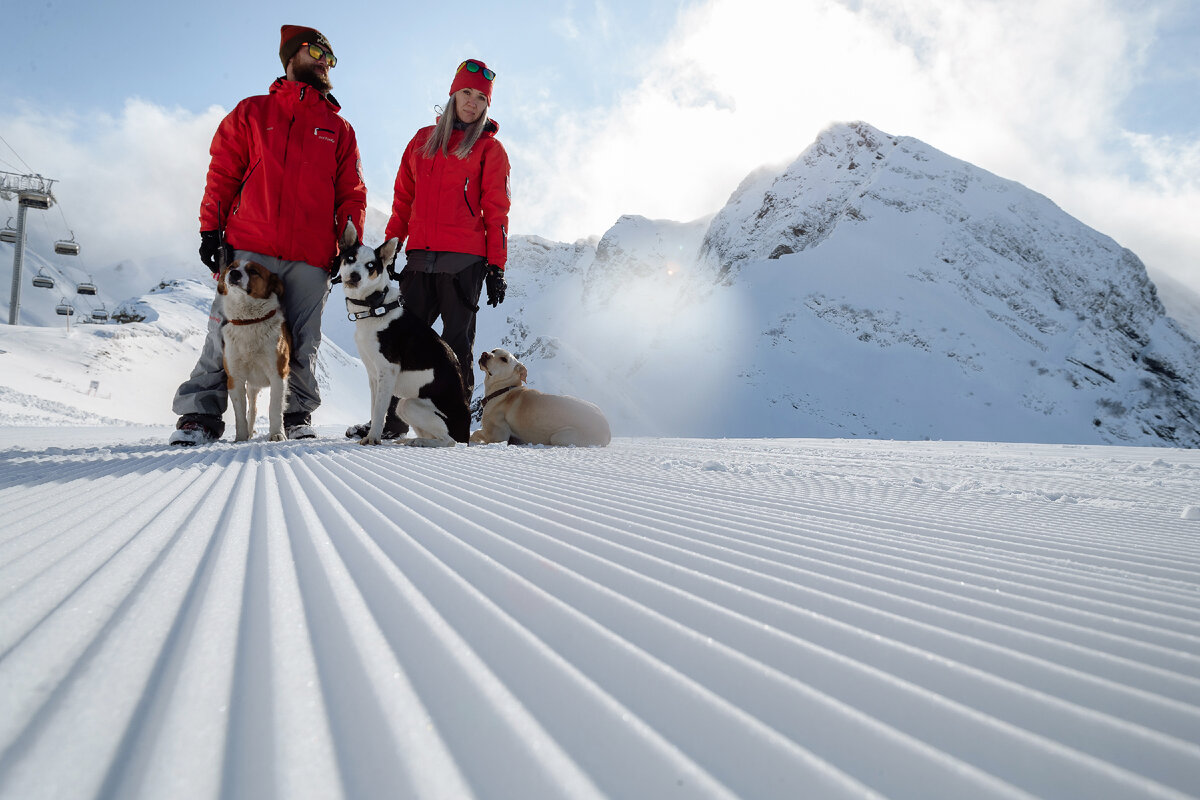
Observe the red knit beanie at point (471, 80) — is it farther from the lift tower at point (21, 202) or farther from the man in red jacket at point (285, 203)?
the lift tower at point (21, 202)

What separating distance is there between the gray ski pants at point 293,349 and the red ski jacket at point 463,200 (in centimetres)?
82

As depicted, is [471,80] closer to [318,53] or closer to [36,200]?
[318,53]

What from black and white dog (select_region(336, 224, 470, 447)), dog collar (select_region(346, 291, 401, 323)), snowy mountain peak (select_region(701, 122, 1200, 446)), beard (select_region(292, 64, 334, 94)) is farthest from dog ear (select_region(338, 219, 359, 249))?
snowy mountain peak (select_region(701, 122, 1200, 446))

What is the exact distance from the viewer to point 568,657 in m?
0.55

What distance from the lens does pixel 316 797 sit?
0.33 m

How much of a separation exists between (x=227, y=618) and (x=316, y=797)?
34 centimetres

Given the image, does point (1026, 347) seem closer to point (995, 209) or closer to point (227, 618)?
point (995, 209)

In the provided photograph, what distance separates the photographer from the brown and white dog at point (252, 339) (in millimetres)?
3443

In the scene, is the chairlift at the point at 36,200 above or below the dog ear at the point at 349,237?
above

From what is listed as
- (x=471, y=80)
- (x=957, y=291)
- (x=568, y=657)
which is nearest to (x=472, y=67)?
(x=471, y=80)

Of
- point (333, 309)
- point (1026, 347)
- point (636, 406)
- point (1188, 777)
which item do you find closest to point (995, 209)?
point (1026, 347)

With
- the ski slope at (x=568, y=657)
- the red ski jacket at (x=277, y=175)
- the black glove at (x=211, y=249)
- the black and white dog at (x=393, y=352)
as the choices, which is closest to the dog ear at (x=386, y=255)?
the black and white dog at (x=393, y=352)

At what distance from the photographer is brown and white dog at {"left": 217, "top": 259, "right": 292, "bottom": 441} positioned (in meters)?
3.44

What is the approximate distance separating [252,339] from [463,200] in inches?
67.1
